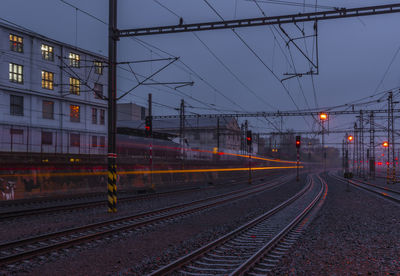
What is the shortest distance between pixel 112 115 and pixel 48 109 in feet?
73.6

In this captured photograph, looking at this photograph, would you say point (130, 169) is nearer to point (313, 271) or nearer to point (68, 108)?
point (68, 108)

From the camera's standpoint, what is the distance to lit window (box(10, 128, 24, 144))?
30.1 m

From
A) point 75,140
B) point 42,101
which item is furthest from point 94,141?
point 42,101

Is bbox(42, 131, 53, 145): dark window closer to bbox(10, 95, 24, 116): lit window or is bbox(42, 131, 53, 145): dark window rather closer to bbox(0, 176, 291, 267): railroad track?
bbox(10, 95, 24, 116): lit window

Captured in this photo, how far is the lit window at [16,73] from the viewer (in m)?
31.7

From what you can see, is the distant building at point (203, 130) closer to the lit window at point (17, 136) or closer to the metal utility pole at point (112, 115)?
the lit window at point (17, 136)

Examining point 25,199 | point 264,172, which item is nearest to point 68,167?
point 25,199

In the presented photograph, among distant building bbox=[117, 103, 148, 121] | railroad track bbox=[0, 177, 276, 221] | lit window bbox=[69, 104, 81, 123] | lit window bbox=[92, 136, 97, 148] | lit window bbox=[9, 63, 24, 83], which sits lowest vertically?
railroad track bbox=[0, 177, 276, 221]

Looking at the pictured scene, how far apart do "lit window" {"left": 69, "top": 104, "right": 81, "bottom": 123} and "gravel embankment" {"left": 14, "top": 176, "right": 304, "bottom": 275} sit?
27.3m

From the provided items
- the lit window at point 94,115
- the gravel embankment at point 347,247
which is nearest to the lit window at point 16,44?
the lit window at point 94,115

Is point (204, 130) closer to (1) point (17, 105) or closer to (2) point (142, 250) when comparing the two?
(1) point (17, 105)

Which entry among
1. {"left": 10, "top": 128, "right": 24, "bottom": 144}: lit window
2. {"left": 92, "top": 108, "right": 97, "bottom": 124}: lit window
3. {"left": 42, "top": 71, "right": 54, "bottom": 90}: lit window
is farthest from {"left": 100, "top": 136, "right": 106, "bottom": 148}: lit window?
{"left": 10, "top": 128, "right": 24, "bottom": 144}: lit window

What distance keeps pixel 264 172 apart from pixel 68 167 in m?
52.9

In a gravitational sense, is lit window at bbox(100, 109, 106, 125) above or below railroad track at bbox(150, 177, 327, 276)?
above
